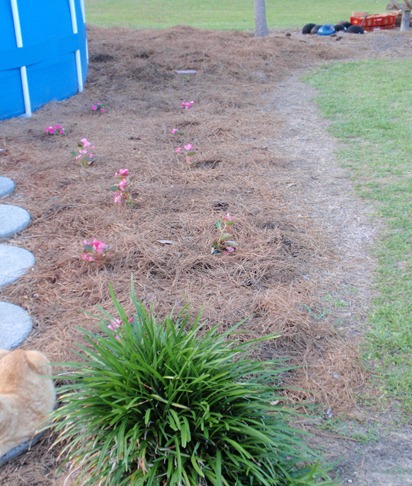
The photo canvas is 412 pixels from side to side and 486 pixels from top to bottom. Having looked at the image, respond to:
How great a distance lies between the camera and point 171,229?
396 centimetres

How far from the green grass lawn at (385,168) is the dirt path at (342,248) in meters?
0.12

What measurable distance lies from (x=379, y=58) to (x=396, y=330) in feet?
31.9

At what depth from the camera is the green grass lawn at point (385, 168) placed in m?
2.83

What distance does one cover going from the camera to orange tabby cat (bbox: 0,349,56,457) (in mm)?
2164

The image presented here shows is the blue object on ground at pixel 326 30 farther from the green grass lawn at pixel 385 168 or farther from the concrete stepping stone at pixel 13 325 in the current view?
the concrete stepping stone at pixel 13 325

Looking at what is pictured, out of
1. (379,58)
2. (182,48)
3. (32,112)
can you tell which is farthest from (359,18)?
(32,112)

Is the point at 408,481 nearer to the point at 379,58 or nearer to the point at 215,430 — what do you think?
the point at 215,430

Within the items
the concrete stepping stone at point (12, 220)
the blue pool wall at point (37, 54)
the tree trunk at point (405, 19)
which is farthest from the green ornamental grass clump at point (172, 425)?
the tree trunk at point (405, 19)

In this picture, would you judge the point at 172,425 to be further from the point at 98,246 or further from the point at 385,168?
the point at 385,168

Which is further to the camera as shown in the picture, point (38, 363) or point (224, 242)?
point (224, 242)

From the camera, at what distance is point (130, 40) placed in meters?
12.2

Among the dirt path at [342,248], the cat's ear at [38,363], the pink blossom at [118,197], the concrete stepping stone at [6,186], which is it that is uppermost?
the cat's ear at [38,363]

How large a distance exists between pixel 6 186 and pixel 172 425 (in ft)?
11.4

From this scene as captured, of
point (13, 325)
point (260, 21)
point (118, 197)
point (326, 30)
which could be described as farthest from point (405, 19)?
point (13, 325)
